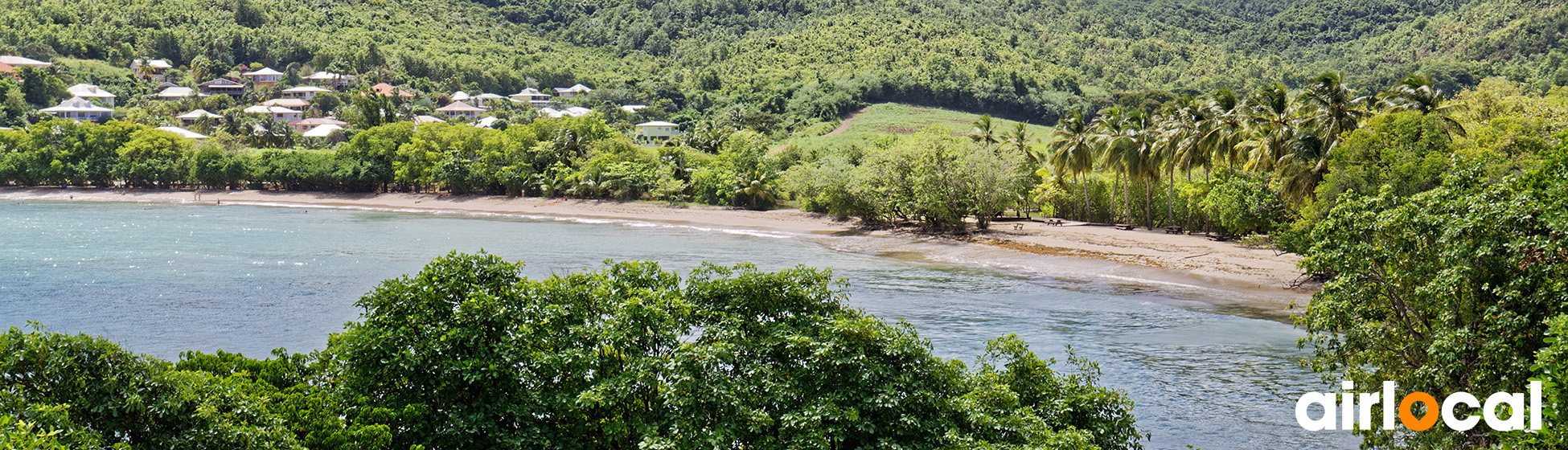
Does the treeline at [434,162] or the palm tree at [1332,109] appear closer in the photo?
the palm tree at [1332,109]

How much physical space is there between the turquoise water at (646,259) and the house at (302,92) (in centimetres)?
7054

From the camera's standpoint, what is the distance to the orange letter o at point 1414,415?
13.2 metres

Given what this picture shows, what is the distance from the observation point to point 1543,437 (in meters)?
10.3

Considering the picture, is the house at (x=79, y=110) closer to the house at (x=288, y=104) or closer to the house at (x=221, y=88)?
the house at (x=288, y=104)

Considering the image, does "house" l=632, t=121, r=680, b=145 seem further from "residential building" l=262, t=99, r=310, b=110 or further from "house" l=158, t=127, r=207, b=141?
"residential building" l=262, t=99, r=310, b=110

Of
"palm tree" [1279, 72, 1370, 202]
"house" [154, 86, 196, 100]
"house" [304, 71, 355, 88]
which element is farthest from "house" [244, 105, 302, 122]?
"palm tree" [1279, 72, 1370, 202]

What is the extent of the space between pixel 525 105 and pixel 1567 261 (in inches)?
5115

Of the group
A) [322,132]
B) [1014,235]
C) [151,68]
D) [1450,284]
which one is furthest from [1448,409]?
[151,68]

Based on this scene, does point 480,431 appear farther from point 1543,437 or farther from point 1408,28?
point 1408,28

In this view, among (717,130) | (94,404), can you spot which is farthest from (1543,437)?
(717,130)

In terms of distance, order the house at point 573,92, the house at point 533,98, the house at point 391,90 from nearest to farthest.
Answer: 1. the house at point 391,90
2. the house at point 533,98
3. the house at point 573,92

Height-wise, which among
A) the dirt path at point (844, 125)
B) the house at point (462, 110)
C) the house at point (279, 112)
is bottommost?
the dirt path at point (844, 125)

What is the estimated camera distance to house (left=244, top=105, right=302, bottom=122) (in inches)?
4594

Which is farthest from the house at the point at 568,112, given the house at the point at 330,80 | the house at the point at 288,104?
the house at the point at 330,80
